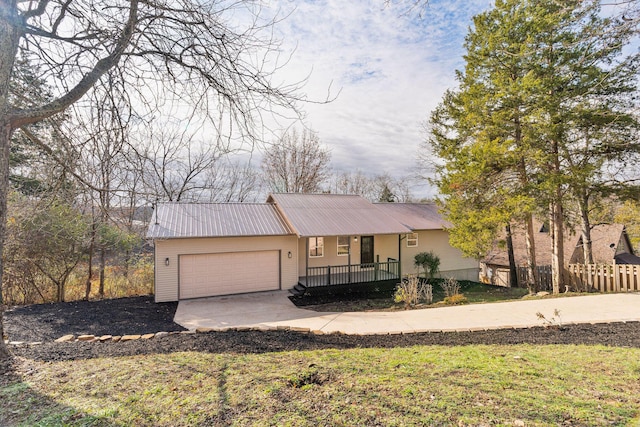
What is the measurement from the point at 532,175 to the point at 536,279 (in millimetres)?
5427

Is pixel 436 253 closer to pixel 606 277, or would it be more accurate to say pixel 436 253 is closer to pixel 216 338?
pixel 606 277

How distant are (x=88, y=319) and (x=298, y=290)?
6623 mm

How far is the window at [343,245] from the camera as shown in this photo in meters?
14.0

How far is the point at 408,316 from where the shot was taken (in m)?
8.12

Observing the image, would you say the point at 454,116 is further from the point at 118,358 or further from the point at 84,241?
the point at 84,241

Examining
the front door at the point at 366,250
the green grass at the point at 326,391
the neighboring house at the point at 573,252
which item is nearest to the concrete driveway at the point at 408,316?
the green grass at the point at 326,391

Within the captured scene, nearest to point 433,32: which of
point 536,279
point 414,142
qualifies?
point 536,279

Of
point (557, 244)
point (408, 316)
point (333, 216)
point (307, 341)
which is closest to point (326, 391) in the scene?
point (307, 341)

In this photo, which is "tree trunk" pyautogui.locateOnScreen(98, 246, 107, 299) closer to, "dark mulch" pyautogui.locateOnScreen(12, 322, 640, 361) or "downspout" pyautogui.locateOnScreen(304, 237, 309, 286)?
"dark mulch" pyautogui.locateOnScreen(12, 322, 640, 361)

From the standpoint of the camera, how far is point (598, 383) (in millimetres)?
3422

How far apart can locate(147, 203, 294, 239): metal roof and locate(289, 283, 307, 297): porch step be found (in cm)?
222

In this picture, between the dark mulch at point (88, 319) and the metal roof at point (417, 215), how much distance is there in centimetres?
1106

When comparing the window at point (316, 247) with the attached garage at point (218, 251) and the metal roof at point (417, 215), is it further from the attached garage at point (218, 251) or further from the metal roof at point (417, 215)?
the metal roof at point (417, 215)

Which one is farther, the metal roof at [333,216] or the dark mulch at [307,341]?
the metal roof at [333,216]
